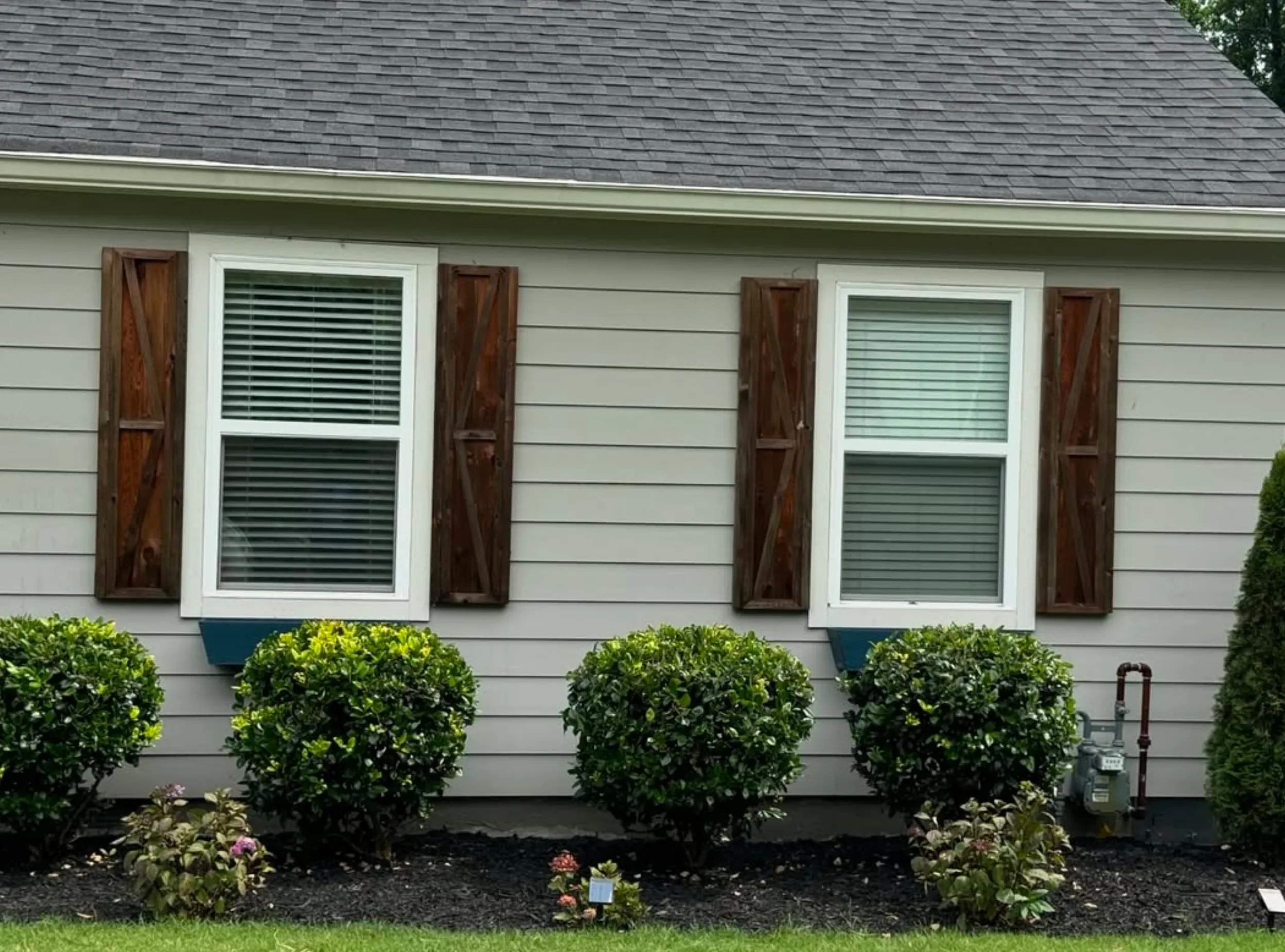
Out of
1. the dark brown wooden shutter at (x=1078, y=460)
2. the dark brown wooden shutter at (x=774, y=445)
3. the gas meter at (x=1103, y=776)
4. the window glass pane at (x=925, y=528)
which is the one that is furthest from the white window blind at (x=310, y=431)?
the gas meter at (x=1103, y=776)

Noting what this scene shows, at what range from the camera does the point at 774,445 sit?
629 centimetres

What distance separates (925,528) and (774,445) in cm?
79

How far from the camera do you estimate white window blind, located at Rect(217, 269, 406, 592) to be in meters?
6.09

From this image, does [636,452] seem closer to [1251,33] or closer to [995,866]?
[995,866]

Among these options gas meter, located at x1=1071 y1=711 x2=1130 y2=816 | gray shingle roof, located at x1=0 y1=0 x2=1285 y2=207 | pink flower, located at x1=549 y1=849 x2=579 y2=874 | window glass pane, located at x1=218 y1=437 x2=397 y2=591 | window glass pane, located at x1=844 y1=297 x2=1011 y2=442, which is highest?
gray shingle roof, located at x1=0 y1=0 x2=1285 y2=207

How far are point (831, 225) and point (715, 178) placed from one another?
531 mm

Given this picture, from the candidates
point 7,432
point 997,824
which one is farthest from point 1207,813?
point 7,432

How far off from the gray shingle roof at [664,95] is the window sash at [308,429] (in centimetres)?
43

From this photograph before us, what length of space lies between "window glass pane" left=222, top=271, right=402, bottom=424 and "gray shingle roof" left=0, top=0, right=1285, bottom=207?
1.69 feet

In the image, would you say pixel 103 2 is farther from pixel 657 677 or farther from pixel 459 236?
pixel 657 677

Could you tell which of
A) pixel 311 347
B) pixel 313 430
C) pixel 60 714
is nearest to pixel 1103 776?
pixel 313 430

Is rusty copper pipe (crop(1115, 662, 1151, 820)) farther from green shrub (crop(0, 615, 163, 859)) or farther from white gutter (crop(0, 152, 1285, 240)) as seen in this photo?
green shrub (crop(0, 615, 163, 859))

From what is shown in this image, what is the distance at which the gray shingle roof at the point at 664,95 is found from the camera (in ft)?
20.5

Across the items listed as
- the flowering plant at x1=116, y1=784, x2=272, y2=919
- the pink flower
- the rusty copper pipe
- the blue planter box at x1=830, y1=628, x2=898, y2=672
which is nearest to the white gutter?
the blue planter box at x1=830, y1=628, x2=898, y2=672
